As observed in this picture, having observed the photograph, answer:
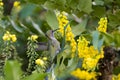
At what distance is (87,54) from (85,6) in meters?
0.18

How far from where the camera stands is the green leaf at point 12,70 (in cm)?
86

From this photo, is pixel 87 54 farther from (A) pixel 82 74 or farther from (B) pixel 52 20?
(B) pixel 52 20

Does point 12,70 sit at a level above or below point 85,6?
below

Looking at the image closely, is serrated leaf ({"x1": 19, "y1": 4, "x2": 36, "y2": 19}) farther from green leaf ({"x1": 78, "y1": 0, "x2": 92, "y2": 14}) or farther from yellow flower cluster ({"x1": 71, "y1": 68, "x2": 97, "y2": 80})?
yellow flower cluster ({"x1": 71, "y1": 68, "x2": 97, "y2": 80})

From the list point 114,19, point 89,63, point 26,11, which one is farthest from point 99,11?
point 26,11

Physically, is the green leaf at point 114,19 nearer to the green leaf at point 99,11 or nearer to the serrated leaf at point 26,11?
the green leaf at point 99,11

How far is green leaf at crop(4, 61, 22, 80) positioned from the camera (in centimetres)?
86

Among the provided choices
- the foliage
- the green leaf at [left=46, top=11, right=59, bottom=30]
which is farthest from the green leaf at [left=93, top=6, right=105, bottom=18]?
the green leaf at [left=46, top=11, right=59, bottom=30]

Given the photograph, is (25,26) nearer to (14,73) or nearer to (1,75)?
(1,75)

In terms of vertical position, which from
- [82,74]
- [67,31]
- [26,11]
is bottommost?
[82,74]

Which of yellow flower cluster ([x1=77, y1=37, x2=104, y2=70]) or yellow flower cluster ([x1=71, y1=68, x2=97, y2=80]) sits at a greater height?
yellow flower cluster ([x1=77, y1=37, x2=104, y2=70])

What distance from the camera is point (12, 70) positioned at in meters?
0.86

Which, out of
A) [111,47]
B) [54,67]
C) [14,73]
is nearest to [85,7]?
[111,47]

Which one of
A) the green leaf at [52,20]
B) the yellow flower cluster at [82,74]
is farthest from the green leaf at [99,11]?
the yellow flower cluster at [82,74]
